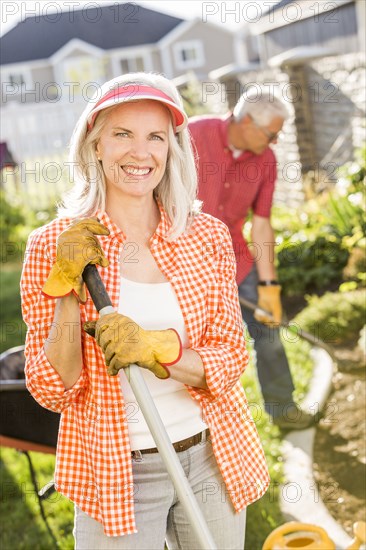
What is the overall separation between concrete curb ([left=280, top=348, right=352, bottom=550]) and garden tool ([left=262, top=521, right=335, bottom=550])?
0.79m

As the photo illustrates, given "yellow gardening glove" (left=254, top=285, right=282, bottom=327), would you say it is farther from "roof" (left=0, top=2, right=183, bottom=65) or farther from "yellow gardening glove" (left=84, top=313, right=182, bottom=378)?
"roof" (left=0, top=2, right=183, bottom=65)

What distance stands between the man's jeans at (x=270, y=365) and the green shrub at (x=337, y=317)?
1.04 meters

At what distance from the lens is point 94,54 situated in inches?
1483

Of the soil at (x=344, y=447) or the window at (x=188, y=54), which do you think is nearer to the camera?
the soil at (x=344, y=447)

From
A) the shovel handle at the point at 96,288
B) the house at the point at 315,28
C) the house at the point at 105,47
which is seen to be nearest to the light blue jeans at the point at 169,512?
the shovel handle at the point at 96,288

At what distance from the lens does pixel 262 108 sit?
473cm

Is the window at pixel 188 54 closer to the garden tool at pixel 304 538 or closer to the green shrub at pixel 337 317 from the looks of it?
the green shrub at pixel 337 317

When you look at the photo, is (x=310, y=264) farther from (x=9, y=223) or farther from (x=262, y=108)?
(x=9, y=223)

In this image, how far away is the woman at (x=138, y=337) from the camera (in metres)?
2.29

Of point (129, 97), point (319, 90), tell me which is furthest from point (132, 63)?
point (129, 97)

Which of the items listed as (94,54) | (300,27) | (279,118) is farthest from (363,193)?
(94,54)

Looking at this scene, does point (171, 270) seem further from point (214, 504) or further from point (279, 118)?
point (279, 118)

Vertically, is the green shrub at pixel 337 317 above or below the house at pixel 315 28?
below

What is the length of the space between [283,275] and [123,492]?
17.5 feet
